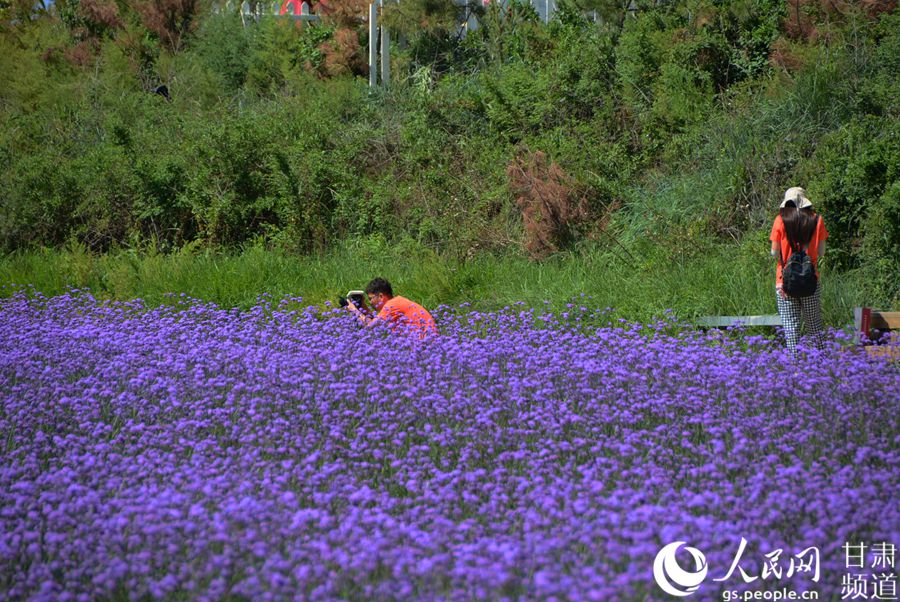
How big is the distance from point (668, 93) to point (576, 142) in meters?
1.47

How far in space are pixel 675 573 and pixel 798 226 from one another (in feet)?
15.3

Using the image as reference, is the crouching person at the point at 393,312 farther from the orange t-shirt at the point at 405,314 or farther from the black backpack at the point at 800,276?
the black backpack at the point at 800,276

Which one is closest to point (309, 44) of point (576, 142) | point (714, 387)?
point (576, 142)

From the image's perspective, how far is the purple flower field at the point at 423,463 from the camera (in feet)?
12.3

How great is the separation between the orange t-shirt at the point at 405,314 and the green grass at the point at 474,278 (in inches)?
56.7

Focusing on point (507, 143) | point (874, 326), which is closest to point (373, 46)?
point (507, 143)

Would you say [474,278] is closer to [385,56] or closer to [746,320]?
[746,320]

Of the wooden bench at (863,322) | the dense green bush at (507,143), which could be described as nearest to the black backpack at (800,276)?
the wooden bench at (863,322)

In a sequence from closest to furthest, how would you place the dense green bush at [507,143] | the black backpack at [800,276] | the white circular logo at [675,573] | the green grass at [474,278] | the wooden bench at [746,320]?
the white circular logo at [675,573]
the black backpack at [800,276]
the wooden bench at [746,320]
the green grass at [474,278]
the dense green bush at [507,143]

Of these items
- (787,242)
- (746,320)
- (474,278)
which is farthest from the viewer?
(474,278)

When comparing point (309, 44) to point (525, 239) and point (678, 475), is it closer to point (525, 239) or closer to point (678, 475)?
point (525, 239)

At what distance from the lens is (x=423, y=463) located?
5133 mm

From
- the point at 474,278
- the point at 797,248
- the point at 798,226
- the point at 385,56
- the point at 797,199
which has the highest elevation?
the point at 385,56

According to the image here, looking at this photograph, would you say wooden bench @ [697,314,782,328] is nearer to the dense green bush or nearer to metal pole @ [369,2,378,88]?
the dense green bush
